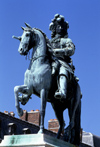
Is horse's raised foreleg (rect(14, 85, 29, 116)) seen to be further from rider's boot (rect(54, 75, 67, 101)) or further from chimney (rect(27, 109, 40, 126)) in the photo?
chimney (rect(27, 109, 40, 126))

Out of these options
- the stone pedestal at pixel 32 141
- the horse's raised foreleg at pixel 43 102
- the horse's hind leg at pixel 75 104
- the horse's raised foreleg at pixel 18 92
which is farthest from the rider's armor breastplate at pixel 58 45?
the stone pedestal at pixel 32 141

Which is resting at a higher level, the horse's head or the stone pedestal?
the horse's head

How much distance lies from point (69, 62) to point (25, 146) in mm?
2829

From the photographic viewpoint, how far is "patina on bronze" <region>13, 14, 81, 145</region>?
9203 mm

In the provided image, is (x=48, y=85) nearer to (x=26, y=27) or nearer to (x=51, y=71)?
(x=51, y=71)

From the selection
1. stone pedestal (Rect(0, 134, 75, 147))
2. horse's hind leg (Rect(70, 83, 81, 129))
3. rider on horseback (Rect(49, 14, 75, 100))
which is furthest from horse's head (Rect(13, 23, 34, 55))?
stone pedestal (Rect(0, 134, 75, 147))

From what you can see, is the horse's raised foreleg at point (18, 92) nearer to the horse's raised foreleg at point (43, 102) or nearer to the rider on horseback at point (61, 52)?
the horse's raised foreleg at point (43, 102)

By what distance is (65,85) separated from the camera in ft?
31.0

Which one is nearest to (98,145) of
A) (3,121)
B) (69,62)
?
(3,121)

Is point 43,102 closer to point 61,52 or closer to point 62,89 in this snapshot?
point 62,89

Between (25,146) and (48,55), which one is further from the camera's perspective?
(48,55)

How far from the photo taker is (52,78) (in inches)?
373

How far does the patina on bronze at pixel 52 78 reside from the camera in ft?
30.2

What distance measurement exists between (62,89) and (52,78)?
356 millimetres
